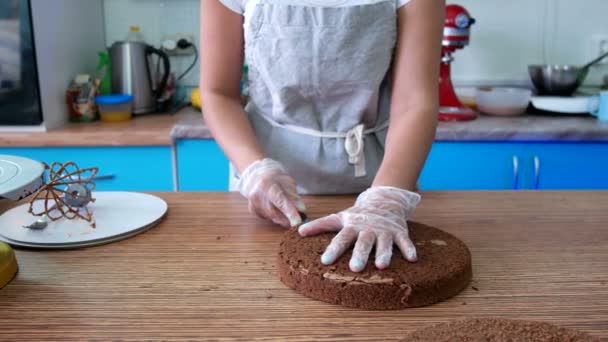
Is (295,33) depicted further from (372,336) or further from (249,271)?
(372,336)

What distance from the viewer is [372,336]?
0.56 metres

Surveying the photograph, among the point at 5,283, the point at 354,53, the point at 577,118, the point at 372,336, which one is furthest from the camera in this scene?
the point at 577,118

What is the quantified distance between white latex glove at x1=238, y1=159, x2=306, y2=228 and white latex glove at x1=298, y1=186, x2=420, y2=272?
0.29ft

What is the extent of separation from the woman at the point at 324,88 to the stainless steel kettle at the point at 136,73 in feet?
3.60

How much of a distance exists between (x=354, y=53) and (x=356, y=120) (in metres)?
0.15

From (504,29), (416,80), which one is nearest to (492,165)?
(504,29)

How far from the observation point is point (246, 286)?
667mm

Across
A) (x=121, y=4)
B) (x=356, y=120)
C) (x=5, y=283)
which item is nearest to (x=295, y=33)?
(x=356, y=120)

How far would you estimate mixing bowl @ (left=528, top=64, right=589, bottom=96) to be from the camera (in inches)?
84.7

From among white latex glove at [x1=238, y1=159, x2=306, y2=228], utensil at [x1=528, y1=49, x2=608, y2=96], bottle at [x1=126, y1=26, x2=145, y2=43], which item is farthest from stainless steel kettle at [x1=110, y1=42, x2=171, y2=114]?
utensil at [x1=528, y1=49, x2=608, y2=96]

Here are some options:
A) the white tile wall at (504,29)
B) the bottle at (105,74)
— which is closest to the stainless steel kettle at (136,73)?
the bottle at (105,74)

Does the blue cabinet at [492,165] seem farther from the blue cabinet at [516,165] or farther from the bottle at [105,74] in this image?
the bottle at [105,74]

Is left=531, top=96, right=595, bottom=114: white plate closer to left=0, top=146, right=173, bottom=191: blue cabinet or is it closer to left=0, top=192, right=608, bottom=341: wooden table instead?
left=0, top=192, right=608, bottom=341: wooden table

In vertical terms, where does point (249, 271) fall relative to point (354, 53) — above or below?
below
